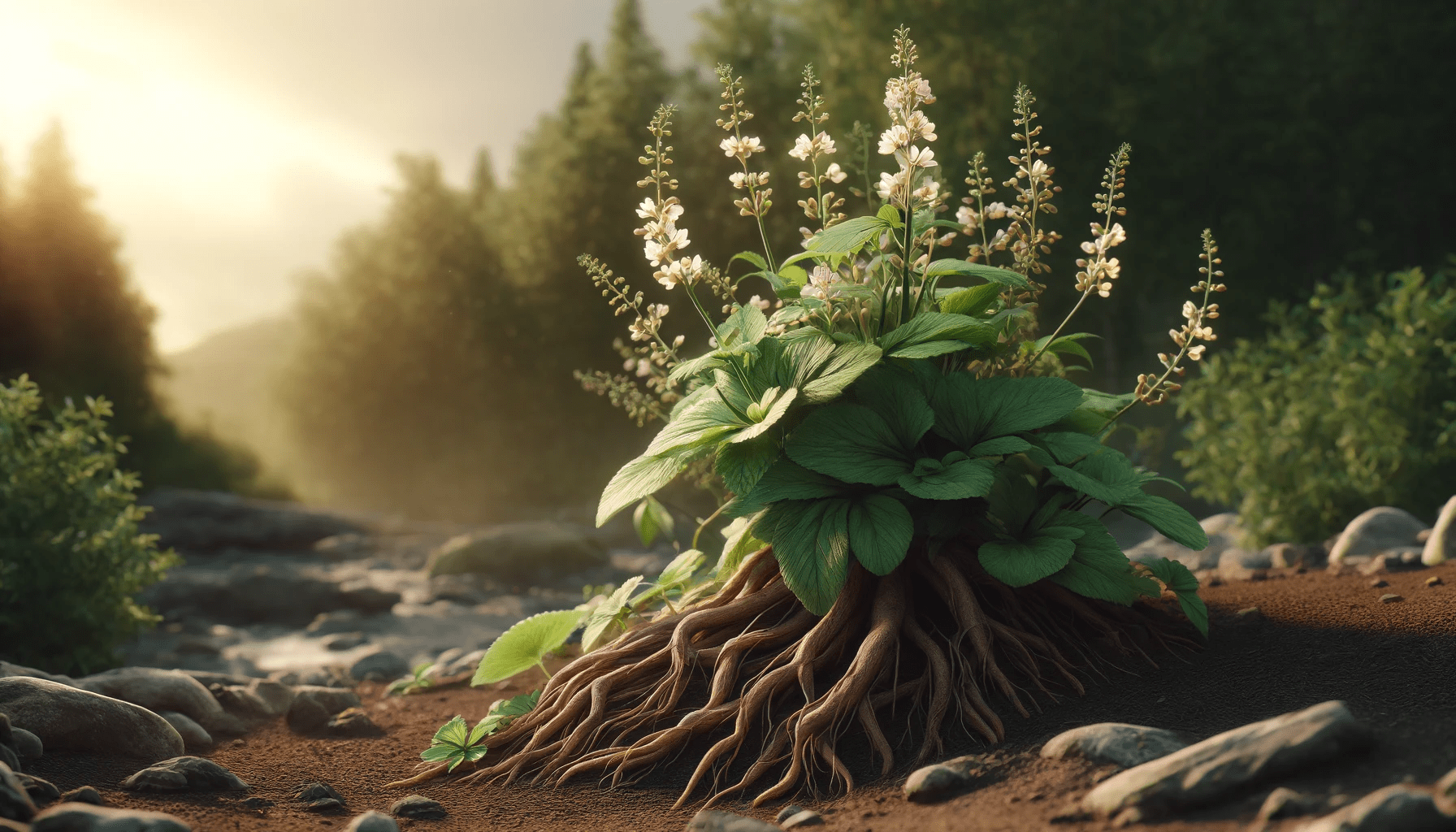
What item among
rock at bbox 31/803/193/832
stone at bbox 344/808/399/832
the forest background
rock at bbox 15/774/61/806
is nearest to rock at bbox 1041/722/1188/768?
stone at bbox 344/808/399/832

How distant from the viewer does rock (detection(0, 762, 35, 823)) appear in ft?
6.86

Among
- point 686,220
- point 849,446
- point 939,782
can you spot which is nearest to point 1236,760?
point 939,782

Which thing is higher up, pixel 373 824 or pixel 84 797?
pixel 84 797

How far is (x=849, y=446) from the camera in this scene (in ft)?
9.66

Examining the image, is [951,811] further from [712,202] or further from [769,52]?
[769,52]

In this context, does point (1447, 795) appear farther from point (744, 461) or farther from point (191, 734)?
point (191, 734)

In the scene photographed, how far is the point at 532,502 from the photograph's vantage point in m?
17.8

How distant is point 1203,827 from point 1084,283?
1.81 m

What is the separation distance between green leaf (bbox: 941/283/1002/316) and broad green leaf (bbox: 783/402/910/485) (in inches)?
20.9

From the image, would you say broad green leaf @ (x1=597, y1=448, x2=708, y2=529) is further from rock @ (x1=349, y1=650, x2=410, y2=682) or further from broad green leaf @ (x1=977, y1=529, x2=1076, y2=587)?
rock @ (x1=349, y1=650, x2=410, y2=682)

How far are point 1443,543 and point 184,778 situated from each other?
4845 millimetres

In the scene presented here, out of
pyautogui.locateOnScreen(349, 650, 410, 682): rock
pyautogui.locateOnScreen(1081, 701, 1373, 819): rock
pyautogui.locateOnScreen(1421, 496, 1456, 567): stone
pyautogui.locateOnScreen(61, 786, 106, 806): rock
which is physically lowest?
pyautogui.locateOnScreen(1081, 701, 1373, 819): rock

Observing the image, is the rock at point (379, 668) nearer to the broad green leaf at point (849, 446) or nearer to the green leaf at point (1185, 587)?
the broad green leaf at point (849, 446)

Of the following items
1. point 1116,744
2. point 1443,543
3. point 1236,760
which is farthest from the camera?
point 1443,543
